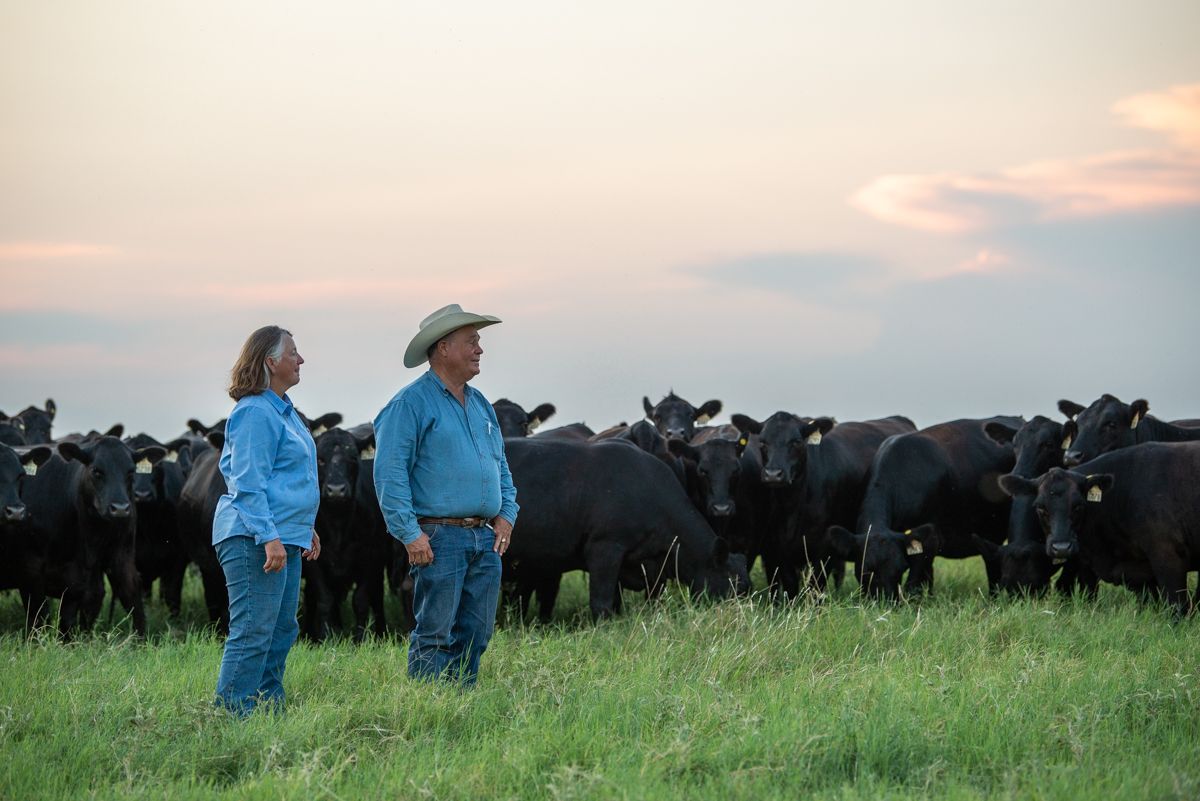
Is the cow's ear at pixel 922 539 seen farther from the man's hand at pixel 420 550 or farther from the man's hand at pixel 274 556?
the man's hand at pixel 274 556

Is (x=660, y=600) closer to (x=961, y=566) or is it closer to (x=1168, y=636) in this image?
(x=1168, y=636)

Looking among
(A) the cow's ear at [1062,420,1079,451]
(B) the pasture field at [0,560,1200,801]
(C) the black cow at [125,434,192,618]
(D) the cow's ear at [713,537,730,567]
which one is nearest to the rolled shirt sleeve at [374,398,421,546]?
(B) the pasture field at [0,560,1200,801]

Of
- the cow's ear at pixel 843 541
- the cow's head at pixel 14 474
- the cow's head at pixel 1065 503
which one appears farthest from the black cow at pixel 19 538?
the cow's head at pixel 1065 503

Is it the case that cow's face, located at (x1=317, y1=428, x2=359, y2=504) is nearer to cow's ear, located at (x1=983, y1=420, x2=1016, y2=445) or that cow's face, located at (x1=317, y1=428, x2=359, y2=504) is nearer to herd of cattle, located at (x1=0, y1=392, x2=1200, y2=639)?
herd of cattle, located at (x1=0, y1=392, x2=1200, y2=639)

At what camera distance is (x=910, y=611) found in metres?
10.6

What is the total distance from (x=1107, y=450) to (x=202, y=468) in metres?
9.26

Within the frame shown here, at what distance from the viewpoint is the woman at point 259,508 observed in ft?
22.3

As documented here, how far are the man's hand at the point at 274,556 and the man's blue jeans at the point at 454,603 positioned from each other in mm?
855

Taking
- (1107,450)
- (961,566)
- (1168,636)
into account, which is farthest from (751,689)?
(961,566)

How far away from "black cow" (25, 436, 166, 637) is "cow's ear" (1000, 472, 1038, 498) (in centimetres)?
795

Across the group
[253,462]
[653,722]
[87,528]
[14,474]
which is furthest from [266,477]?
[87,528]

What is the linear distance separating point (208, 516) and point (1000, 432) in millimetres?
8292

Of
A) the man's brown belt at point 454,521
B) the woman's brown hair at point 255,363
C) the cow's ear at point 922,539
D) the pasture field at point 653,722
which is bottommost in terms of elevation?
the pasture field at point 653,722

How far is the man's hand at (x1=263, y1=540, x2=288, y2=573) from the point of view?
264 inches
